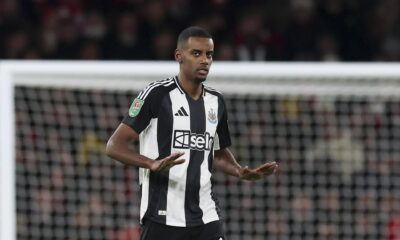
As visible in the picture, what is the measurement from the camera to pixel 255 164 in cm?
876

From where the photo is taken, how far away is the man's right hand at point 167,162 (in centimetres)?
527

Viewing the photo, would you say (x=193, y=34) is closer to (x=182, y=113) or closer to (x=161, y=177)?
(x=182, y=113)

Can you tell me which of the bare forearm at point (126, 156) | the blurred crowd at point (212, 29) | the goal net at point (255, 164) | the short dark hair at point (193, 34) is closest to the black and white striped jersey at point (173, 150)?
the bare forearm at point (126, 156)

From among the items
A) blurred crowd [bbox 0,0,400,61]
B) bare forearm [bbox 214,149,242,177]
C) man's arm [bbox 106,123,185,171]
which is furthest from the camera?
blurred crowd [bbox 0,0,400,61]

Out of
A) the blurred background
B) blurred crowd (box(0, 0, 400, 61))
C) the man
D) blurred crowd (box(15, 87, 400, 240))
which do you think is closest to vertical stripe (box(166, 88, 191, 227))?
the man

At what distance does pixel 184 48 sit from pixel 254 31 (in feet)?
18.0

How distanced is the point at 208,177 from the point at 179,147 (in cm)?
23

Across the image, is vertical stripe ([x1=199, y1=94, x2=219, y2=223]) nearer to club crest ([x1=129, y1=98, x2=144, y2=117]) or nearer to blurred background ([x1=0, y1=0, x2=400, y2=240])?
club crest ([x1=129, y1=98, x2=144, y2=117])

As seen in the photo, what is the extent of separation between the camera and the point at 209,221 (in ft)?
19.1

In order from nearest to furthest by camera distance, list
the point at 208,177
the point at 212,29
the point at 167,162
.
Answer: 1. the point at 167,162
2. the point at 208,177
3. the point at 212,29

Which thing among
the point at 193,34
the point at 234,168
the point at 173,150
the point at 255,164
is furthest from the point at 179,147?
the point at 255,164

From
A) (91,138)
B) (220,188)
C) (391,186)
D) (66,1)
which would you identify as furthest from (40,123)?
(66,1)

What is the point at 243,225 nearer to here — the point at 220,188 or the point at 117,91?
the point at 220,188

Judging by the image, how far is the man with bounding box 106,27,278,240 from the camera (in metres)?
5.74
